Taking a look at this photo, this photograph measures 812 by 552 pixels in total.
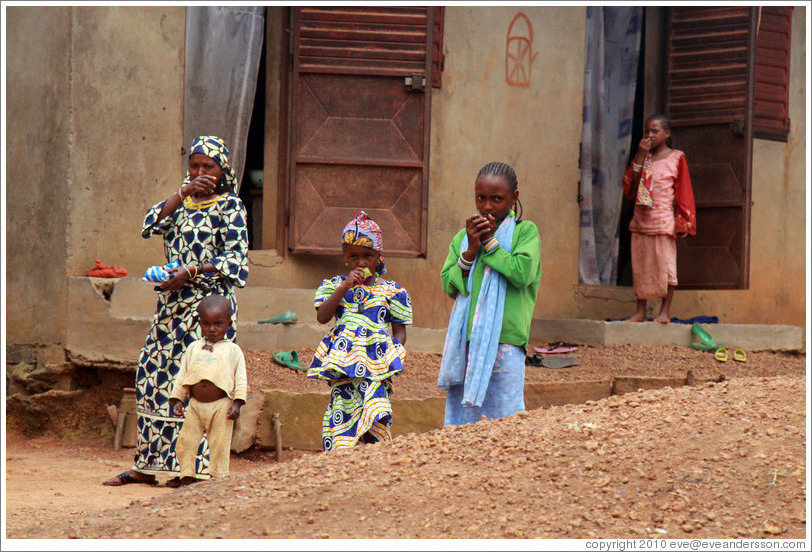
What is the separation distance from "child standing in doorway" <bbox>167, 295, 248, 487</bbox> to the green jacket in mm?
1161

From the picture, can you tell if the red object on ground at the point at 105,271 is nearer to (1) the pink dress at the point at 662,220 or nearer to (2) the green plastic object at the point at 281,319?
(2) the green plastic object at the point at 281,319

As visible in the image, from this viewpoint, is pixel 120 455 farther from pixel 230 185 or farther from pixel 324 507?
pixel 324 507

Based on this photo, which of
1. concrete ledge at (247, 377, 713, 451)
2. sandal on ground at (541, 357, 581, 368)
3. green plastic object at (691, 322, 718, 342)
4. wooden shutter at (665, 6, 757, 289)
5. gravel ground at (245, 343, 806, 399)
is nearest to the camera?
concrete ledge at (247, 377, 713, 451)

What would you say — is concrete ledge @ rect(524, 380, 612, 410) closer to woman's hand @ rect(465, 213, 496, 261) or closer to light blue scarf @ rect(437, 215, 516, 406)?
light blue scarf @ rect(437, 215, 516, 406)

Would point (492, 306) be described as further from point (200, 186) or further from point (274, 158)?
point (274, 158)

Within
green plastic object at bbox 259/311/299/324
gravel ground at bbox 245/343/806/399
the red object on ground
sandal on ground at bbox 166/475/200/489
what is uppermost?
the red object on ground

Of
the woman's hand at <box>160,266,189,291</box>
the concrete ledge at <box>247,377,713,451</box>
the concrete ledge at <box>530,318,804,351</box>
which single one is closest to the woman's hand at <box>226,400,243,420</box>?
the woman's hand at <box>160,266,189,291</box>

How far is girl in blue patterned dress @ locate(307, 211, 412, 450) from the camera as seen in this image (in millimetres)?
5293

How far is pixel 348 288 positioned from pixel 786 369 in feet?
15.8

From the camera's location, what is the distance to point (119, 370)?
7398mm

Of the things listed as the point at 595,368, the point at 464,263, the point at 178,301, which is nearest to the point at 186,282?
the point at 178,301

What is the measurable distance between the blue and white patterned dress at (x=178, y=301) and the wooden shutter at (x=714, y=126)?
16.8 feet

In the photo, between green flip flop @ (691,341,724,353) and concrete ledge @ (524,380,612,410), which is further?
green flip flop @ (691,341,724,353)

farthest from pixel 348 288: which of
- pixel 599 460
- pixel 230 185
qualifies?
pixel 599 460
